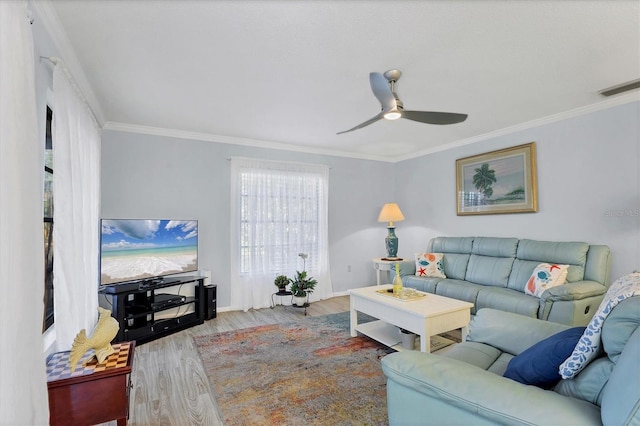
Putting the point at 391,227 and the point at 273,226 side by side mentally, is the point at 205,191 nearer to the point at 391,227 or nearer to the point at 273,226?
the point at 273,226

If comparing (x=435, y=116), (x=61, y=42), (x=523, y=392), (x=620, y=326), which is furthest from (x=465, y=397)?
(x=61, y=42)

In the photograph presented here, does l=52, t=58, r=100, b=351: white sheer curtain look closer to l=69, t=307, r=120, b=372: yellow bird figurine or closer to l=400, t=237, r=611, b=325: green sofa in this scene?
l=69, t=307, r=120, b=372: yellow bird figurine

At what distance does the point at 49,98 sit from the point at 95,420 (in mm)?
2009

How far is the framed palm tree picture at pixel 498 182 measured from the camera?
3.95m

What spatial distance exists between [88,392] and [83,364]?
16 centimetres

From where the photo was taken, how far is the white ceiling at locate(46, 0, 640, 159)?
1.83 meters

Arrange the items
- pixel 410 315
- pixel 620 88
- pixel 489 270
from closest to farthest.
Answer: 1. pixel 410 315
2. pixel 620 88
3. pixel 489 270

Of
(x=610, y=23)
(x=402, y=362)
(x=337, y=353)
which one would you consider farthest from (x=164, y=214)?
(x=610, y=23)

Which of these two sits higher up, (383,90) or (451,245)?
(383,90)

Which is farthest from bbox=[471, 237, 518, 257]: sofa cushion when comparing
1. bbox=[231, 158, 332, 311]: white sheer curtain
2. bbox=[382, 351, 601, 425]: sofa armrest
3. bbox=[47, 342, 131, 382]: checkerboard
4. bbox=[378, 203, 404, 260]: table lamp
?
bbox=[47, 342, 131, 382]: checkerboard

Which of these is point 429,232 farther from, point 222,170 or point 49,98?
point 49,98

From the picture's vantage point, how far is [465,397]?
3.70ft

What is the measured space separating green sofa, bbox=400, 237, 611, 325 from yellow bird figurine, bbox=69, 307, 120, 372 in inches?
132

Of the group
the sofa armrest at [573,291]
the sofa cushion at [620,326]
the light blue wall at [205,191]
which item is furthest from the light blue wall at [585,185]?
the sofa cushion at [620,326]
